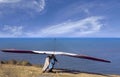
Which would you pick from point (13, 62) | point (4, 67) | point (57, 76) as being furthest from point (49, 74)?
point (13, 62)

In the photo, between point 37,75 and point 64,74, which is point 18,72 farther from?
point 64,74

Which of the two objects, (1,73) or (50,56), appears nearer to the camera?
A: (1,73)

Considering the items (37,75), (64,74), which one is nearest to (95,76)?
(64,74)

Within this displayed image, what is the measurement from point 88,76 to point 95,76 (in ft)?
2.32

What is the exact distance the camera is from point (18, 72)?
28172 mm

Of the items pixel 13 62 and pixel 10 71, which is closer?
pixel 10 71

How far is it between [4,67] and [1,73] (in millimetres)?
3615

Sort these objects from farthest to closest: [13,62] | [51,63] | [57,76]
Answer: [13,62] → [51,63] → [57,76]

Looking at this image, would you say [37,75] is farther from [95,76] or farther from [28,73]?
[95,76]

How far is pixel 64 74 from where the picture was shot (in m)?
28.1

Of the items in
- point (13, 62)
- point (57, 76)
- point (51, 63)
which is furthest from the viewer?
point (13, 62)

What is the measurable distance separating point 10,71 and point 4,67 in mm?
2417

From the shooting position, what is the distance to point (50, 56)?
29.6 meters

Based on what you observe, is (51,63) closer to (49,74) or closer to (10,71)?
(49,74)
